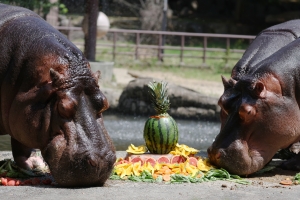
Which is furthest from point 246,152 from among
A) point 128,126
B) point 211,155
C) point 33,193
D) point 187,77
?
point 187,77

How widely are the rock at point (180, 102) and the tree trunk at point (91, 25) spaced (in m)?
3.17

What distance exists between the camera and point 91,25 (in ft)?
50.2

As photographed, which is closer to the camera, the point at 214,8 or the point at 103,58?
the point at 103,58

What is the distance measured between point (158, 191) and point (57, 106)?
98cm

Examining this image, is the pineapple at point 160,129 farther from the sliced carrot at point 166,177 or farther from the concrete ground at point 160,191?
the concrete ground at point 160,191

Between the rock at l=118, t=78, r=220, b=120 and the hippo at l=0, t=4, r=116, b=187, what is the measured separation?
6.65m

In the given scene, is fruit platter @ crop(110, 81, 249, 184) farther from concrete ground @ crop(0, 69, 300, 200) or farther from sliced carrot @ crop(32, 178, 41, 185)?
sliced carrot @ crop(32, 178, 41, 185)

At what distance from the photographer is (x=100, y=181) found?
17.0 feet

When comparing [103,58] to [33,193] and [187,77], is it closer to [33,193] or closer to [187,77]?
[187,77]

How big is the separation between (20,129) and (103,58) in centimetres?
1537

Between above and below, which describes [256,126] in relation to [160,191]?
above

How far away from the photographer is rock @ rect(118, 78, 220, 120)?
474 inches

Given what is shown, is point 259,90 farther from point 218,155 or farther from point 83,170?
point 83,170

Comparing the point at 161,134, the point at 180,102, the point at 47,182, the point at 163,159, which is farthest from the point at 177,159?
the point at 180,102
